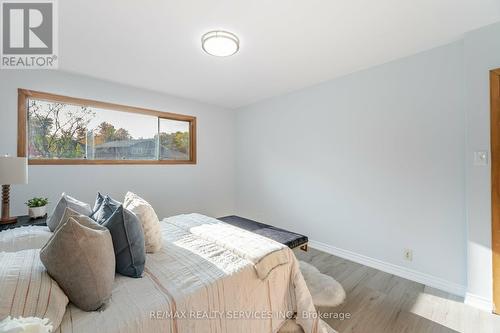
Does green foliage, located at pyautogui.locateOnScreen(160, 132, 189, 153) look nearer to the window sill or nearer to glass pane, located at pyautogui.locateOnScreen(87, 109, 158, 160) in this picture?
glass pane, located at pyautogui.locateOnScreen(87, 109, 158, 160)

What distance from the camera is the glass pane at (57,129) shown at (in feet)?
8.69

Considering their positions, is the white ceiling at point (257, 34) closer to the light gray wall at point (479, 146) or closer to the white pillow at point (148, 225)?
the light gray wall at point (479, 146)

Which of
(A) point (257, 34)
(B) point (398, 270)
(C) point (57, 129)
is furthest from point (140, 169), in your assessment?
(B) point (398, 270)

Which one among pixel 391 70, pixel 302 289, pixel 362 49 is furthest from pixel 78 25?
pixel 391 70

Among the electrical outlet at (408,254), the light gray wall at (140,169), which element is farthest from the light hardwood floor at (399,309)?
the light gray wall at (140,169)

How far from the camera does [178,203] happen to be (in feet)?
12.3

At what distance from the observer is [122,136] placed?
3.29 meters

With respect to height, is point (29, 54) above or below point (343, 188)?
above

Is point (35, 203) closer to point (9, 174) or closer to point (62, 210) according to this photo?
point (9, 174)

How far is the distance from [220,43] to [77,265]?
1.95 m

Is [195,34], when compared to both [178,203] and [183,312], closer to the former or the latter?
[183,312]

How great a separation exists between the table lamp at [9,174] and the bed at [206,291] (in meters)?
0.52

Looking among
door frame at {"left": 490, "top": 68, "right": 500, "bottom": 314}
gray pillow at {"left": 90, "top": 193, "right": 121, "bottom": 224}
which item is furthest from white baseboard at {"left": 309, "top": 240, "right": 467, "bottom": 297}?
gray pillow at {"left": 90, "top": 193, "right": 121, "bottom": 224}

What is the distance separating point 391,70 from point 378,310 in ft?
8.08
